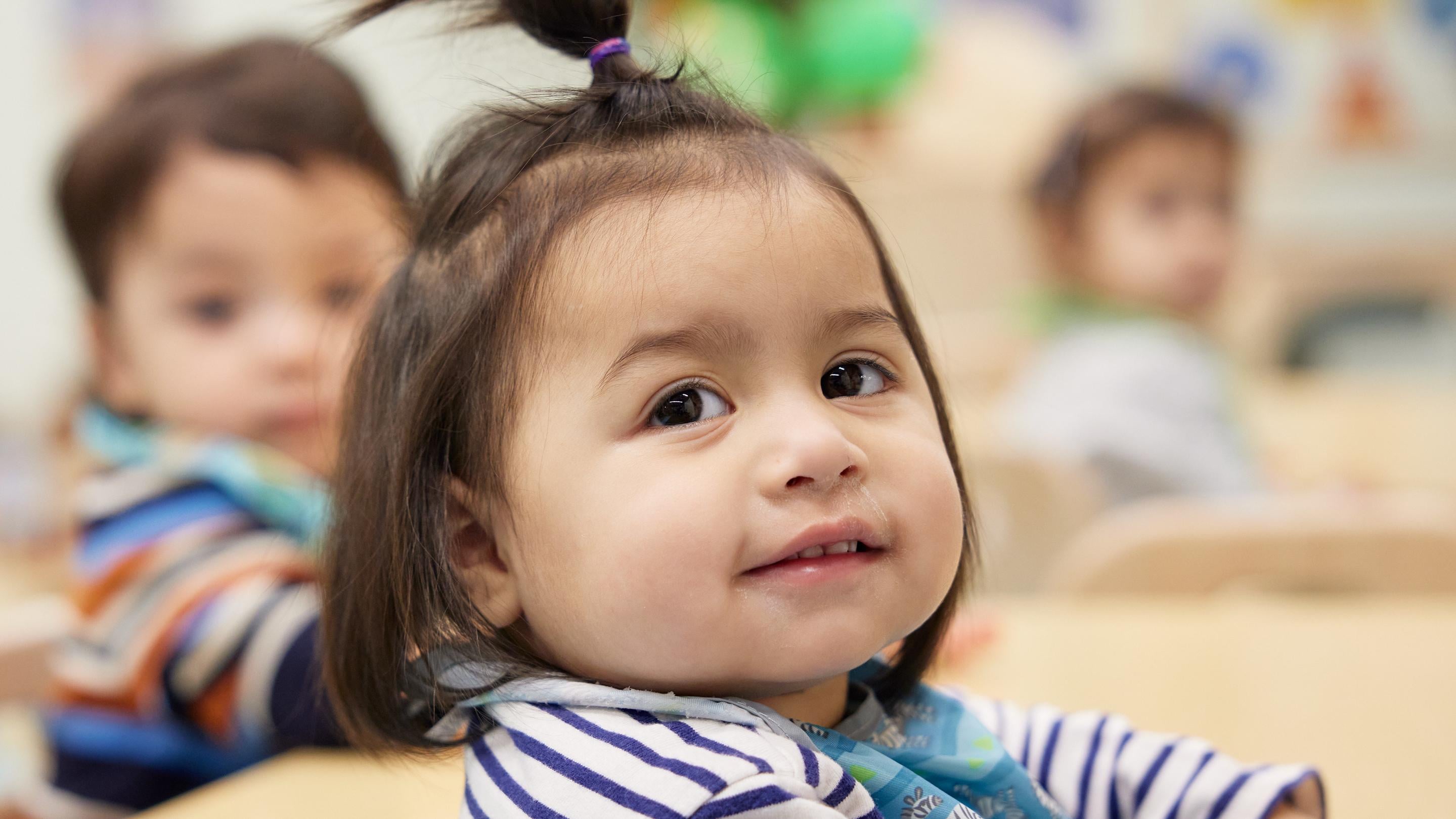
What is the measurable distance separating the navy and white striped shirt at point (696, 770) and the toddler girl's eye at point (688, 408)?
80mm

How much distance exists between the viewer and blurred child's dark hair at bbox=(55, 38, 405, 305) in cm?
86

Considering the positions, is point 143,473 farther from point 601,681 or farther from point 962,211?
point 962,211

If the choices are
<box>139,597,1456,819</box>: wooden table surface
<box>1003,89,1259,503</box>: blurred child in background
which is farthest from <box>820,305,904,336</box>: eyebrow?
<box>1003,89,1259,503</box>: blurred child in background

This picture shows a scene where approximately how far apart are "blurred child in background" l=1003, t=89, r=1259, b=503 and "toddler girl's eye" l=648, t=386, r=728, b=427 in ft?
3.97

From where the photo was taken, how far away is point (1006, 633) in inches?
33.3

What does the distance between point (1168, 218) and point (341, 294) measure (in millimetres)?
1226

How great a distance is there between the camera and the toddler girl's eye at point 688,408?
1.25 ft

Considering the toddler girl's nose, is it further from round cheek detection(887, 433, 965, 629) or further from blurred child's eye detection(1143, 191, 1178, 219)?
blurred child's eye detection(1143, 191, 1178, 219)

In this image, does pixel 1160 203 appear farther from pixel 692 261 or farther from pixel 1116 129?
pixel 692 261

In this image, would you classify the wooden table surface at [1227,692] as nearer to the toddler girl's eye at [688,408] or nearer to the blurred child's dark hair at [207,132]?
the toddler girl's eye at [688,408]

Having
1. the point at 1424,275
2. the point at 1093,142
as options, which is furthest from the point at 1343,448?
the point at 1424,275

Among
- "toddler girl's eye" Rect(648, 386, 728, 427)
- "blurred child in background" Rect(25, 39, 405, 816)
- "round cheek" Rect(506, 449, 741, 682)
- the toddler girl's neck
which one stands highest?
"toddler girl's eye" Rect(648, 386, 728, 427)

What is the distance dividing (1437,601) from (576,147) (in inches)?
29.4

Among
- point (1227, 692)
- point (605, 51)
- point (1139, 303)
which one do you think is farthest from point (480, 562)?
point (1139, 303)
